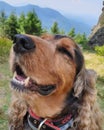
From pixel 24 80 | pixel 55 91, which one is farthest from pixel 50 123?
pixel 24 80

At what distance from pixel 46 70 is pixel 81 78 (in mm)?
522

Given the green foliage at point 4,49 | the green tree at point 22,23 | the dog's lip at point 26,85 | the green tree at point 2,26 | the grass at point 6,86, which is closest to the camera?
the dog's lip at point 26,85

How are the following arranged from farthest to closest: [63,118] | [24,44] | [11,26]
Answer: [11,26]
[63,118]
[24,44]

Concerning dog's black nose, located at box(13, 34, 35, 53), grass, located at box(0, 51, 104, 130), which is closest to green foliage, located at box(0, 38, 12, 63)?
grass, located at box(0, 51, 104, 130)

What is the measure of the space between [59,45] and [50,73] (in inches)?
15.0

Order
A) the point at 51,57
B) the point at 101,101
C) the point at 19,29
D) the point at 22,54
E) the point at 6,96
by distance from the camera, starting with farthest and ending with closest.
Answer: the point at 19,29, the point at 101,101, the point at 6,96, the point at 51,57, the point at 22,54

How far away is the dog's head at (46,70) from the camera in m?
3.60

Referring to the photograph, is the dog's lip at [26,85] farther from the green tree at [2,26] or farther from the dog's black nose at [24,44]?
the green tree at [2,26]

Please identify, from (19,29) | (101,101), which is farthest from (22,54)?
(19,29)

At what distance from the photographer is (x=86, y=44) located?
2666cm

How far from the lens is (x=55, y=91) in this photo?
4.05 meters

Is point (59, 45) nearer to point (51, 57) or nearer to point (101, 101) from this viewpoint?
point (51, 57)

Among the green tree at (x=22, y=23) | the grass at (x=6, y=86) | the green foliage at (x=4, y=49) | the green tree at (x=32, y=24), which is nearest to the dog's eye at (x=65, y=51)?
the grass at (x=6, y=86)

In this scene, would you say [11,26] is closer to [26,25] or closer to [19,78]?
[26,25]
